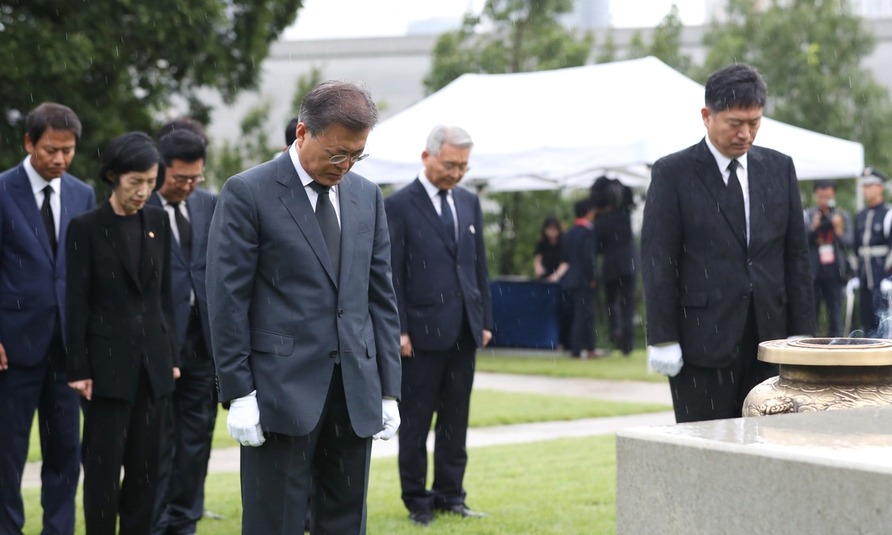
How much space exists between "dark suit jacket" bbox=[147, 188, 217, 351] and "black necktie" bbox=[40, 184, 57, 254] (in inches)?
22.8

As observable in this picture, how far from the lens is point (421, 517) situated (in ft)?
24.6

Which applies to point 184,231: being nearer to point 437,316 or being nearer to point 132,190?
point 132,190

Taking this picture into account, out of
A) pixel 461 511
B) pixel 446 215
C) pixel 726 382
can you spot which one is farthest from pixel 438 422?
pixel 726 382

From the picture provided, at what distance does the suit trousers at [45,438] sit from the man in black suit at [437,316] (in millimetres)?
1956

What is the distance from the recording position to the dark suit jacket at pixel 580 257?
17.7 metres

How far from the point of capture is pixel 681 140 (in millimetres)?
13266

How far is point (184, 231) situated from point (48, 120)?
1059 millimetres

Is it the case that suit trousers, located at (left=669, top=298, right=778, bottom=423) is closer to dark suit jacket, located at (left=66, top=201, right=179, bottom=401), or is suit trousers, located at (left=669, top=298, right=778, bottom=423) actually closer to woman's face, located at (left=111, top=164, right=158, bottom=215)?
dark suit jacket, located at (left=66, top=201, right=179, bottom=401)

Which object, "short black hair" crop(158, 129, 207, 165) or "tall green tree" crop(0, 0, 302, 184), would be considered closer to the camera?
"short black hair" crop(158, 129, 207, 165)

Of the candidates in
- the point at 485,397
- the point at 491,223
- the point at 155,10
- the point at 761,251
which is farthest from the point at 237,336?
the point at 491,223

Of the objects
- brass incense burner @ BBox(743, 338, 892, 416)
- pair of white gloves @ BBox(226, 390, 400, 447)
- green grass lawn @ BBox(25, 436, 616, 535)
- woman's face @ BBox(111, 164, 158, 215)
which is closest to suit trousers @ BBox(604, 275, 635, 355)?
green grass lawn @ BBox(25, 436, 616, 535)

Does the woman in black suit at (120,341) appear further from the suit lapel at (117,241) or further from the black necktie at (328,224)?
the black necktie at (328,224)

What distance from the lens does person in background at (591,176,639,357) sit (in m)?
17.8

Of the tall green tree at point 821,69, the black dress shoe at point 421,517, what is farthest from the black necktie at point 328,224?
the tall green tree at point 821,69
